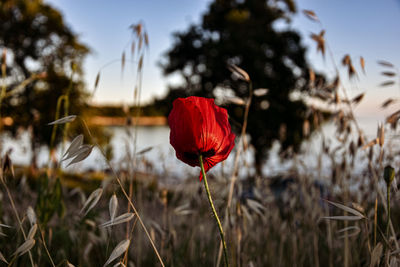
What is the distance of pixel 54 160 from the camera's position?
5.64 ft

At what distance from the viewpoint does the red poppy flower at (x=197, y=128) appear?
2.02 feet

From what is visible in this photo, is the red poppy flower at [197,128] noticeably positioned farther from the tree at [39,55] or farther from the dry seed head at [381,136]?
the tree at [39,55]

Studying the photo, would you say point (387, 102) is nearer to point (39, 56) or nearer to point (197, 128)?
point (197, 128)

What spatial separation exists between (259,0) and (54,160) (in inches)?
564

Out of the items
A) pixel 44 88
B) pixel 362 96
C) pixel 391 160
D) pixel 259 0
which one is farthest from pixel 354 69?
pixel 259 0

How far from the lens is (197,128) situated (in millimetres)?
621

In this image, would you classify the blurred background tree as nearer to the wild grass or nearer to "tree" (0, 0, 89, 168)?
"tree" (0, 0, 89, 168)

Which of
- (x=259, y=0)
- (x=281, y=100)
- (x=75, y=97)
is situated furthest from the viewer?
(x=259, y=0)

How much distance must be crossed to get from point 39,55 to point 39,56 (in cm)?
4

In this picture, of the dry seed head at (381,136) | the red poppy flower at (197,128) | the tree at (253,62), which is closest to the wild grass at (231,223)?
the dry seed head at (381,136)

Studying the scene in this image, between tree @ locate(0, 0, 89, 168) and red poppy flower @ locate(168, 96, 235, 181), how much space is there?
11.1m

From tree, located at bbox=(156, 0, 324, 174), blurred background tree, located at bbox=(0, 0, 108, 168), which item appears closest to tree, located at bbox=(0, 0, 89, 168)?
blurred background tree, located at bbox=(0, 0, 108, 168)

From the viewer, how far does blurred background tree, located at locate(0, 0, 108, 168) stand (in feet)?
36.5

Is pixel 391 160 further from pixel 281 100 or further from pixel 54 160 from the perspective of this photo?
pixel 281 100
